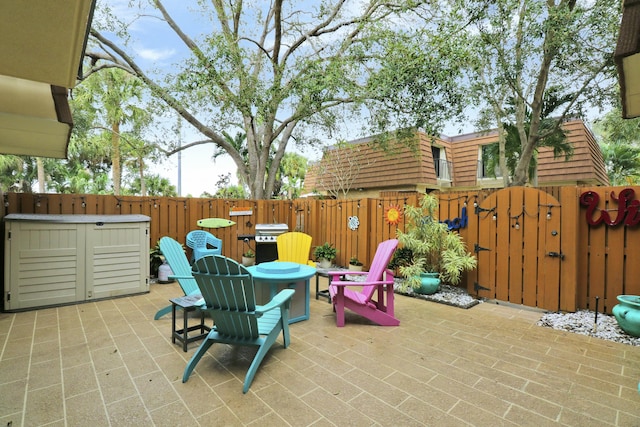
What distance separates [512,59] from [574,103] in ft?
6.11

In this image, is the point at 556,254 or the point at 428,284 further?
the point at 428,284

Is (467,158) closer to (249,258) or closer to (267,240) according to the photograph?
(267,240)

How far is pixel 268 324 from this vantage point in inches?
112

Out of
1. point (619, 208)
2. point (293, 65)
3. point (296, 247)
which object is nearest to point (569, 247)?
point (619, 208)

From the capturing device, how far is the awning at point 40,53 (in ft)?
4.43

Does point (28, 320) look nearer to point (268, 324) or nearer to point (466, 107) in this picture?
point (268, 324)

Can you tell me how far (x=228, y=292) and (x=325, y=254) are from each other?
5154mm

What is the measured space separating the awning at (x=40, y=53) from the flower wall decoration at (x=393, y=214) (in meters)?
5.35

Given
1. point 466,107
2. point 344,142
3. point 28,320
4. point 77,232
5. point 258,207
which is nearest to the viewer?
point 28,320

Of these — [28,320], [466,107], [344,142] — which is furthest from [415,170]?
[28,320]

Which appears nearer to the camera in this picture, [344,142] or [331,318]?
[331,318]

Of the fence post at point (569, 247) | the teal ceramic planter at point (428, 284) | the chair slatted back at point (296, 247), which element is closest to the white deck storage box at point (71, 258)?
the chair slatted back at point (296, 247)

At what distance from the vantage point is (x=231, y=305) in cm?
243

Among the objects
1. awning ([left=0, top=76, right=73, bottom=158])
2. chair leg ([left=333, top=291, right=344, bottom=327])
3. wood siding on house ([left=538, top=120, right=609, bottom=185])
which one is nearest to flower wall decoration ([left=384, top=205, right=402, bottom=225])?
chair leg ([left=333, top=291, right=344, bottom=327])
